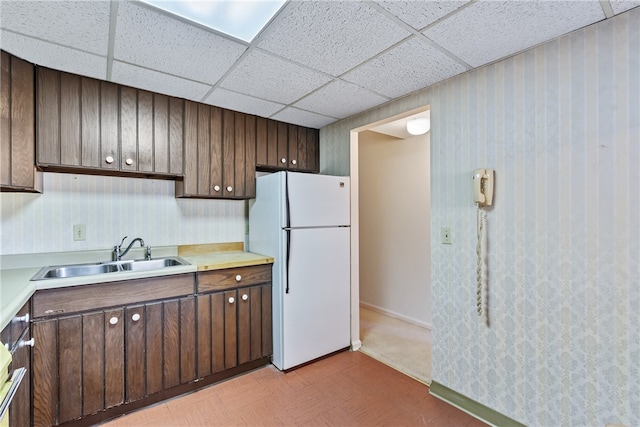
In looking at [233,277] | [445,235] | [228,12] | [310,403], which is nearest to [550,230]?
[445,235]

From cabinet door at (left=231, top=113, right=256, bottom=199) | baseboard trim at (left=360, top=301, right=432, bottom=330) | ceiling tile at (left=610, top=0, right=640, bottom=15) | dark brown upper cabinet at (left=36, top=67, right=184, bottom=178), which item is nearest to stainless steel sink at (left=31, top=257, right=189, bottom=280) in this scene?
dark brown upper cabinet at (left=36, top=67, right=184, bottom=178)

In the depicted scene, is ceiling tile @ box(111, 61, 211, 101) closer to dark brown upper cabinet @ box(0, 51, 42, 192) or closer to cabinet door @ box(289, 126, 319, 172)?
dark brown upper cabinet @ box(0, 51, 42, 192)

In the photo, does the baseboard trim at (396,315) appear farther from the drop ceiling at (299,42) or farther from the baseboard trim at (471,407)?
the drop ceiling at (299,42)

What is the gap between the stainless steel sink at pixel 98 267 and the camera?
2.00m

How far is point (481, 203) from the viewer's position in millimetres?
1836

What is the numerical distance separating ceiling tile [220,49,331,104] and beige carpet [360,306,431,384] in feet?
7.58

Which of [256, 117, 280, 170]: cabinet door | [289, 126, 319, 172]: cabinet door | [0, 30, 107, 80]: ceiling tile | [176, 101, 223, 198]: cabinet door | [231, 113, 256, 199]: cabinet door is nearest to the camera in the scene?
[0, 30, 107, 80]: ceiling tile

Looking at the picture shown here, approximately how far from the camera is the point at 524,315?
1.71 m

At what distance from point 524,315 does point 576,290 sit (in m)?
0.29

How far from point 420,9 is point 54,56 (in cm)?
198

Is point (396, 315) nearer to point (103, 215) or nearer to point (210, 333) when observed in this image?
point (210, 333)

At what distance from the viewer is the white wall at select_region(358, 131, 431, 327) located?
3.42 meters

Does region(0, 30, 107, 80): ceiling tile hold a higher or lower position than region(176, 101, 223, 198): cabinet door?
higher

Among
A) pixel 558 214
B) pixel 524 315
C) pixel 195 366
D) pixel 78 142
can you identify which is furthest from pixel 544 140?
pixel 78 142
